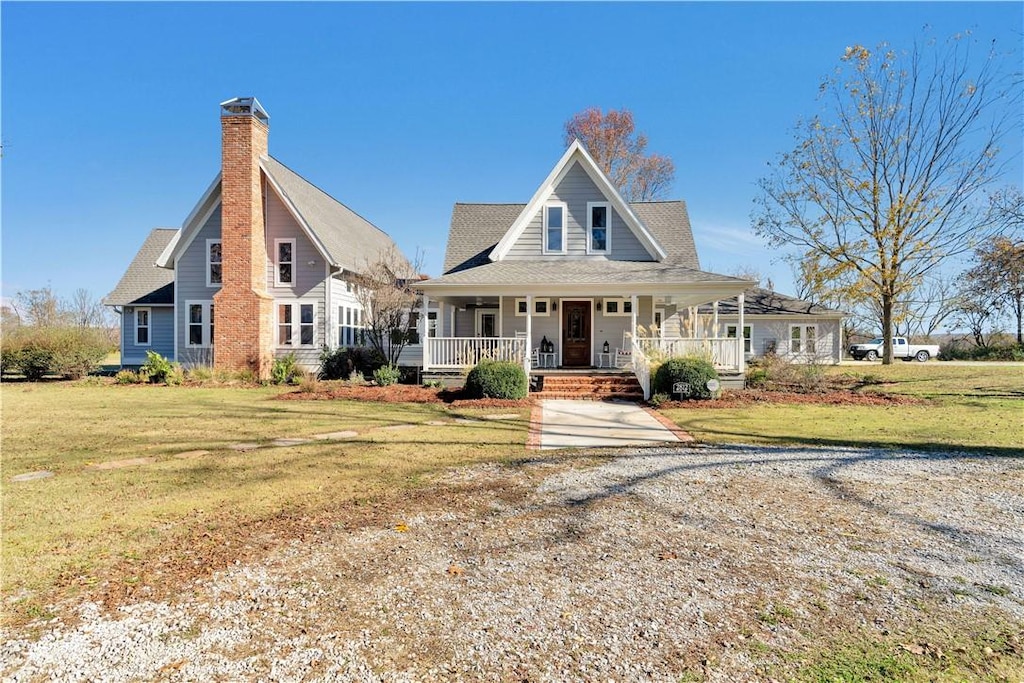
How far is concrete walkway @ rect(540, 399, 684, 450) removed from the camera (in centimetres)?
873

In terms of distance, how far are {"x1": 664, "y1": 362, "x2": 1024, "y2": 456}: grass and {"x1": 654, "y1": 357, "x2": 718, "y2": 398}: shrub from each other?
65 centimetres

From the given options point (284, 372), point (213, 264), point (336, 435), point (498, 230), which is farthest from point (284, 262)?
Result: point (336, 435)

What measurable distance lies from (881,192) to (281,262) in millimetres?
27519

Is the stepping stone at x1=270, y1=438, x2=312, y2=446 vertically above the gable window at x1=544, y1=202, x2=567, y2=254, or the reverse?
the gable window at x1=544, y1=202, x2=567, y2=254

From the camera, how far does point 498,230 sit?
2244 centimetres

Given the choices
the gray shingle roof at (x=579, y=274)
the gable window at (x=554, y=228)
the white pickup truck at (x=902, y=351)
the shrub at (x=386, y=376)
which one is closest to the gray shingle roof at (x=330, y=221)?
the shrub at (x=386, y=376)

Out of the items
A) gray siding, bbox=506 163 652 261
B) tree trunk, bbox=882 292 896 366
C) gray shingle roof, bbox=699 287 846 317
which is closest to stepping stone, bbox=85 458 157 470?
gray siding, bbox=506 163 652 261

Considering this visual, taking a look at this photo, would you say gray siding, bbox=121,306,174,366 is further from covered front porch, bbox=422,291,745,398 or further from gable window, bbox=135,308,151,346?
covered front porch, bbox=422,291,745,398

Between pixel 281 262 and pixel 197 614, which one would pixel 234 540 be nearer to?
pixel 197 614

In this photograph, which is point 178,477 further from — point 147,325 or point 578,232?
point 147,325

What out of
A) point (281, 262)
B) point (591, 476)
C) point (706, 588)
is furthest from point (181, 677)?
point (281, 262)

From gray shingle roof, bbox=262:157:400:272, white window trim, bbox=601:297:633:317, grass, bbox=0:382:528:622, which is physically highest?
gray shingle roof, bbox=262:157:400:272

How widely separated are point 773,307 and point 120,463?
102 ft

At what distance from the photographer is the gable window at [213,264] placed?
70.2ft
